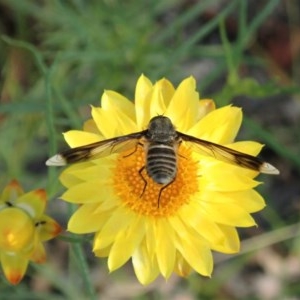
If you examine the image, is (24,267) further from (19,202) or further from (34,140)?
(34,140)

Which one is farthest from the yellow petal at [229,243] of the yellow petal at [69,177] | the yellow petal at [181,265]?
the yellow petal at [69,177]

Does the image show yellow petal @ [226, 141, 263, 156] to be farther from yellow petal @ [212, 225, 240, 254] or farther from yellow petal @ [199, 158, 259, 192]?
yellow petal @ [212, 225, 240, 254]

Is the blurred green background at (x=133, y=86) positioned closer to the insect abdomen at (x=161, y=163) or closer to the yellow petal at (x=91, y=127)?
the yellow petal at (x=91, y=127)

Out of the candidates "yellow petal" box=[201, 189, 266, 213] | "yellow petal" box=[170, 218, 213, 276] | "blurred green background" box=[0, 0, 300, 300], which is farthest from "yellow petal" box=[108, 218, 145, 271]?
"blurred green background" box=[0, 0, 300, 300]

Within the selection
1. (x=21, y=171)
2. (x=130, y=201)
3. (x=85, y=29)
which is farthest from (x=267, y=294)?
(x=130, y=201)

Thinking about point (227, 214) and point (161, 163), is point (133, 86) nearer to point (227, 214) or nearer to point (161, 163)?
point (227, 214)

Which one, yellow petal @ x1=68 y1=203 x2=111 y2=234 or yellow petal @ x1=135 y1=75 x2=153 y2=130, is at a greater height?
yellow petal @ x1=135 y1=75 x2=153 y2=130
